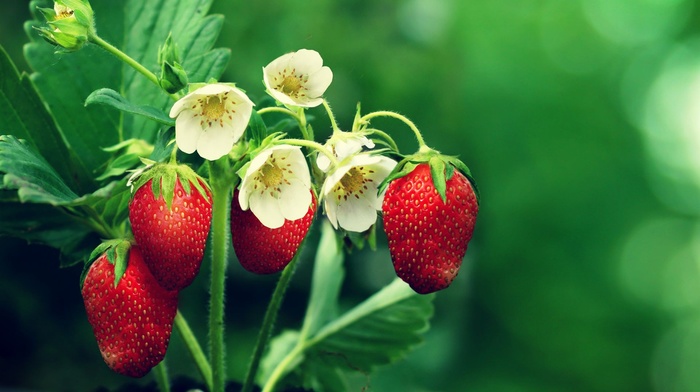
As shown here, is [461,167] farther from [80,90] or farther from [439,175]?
[80,90]

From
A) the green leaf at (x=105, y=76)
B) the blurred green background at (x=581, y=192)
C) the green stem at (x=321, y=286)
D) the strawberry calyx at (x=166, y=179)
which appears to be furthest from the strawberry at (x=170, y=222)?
the blurred green background at (x=581, y=192)

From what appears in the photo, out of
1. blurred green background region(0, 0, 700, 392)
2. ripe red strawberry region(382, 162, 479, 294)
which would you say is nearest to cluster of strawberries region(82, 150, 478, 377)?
ripe red strawberry region(382, 162, 479, 294)

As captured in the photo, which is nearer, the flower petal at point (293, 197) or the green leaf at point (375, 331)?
the flower petal at point (293, 197)

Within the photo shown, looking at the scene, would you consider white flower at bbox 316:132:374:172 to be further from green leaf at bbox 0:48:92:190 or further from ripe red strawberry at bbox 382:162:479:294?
green leaf at bbox 0:48:92:190

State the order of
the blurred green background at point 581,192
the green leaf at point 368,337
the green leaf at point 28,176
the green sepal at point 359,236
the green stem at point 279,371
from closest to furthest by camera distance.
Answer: the green leaf at point 28,176, the green sepal at point 359,236, the green stem at point 279,371, the green leaf at point 368,337, the blurred green background at point 581,192

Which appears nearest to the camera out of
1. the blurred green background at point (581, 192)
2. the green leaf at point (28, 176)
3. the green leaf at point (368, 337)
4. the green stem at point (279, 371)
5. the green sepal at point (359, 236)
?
the green leaf at point (28, 176)

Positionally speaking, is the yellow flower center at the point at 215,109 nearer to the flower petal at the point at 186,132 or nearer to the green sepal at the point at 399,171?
the flower petal at the point at 186,132

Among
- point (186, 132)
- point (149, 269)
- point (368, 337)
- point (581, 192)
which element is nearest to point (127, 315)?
point (149, 269)
